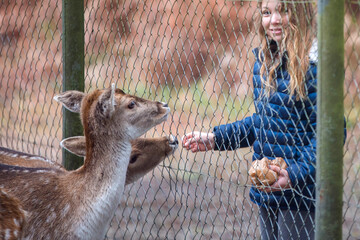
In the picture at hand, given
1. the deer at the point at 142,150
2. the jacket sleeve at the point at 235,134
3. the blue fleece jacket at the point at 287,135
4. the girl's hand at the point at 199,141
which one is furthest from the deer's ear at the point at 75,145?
the blue fleece jacket at the point at 287,135

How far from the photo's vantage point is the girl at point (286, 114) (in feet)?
10.3

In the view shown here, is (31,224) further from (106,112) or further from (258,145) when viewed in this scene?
(258,145)

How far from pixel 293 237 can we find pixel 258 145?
49 centimetres

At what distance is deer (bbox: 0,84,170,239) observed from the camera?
3439 millimetres

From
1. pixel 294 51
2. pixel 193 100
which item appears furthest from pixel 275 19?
pixel 193 100

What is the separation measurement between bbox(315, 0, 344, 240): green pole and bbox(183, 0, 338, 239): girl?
1.19ft

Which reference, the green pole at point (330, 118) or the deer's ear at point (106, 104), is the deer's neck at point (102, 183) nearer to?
the deer's ear at point (106, 104)

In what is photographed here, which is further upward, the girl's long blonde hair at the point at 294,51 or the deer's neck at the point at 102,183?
the girl's long blonde hair at the point at 294,51

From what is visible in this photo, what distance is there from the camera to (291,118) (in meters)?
3.16

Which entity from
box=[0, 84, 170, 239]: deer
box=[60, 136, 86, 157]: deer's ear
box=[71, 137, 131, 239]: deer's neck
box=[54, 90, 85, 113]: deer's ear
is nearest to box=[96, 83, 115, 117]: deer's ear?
box=[0, 84, 170, 239]: deer

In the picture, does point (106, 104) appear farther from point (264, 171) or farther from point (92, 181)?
point (264, 171)

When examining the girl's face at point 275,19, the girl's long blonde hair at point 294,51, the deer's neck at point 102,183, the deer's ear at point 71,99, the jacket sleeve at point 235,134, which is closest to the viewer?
the girl's long blonde hair at point 294,51

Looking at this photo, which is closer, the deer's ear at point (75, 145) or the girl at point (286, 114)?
the girl at point (286, 114)

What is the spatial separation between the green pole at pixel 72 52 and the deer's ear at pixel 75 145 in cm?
18
